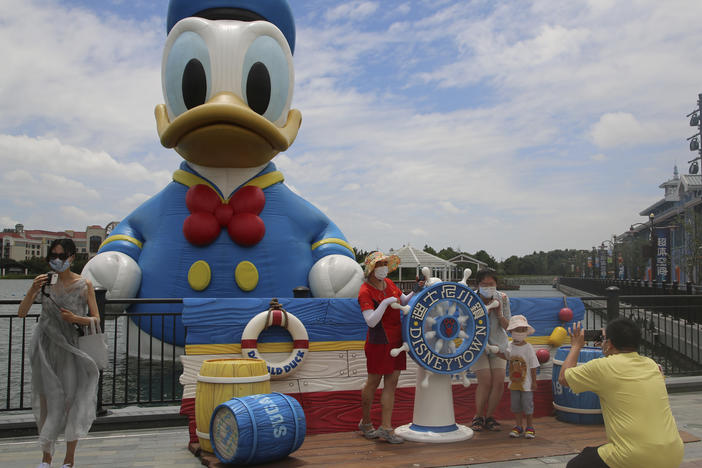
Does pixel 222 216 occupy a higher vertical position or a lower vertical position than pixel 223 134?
lower

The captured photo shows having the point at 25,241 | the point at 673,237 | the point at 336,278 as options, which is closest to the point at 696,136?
Result: the point at 673,237

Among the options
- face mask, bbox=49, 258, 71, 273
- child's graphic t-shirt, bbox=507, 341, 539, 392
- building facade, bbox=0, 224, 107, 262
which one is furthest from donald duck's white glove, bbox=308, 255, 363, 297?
building facade, bbox=0, 224, 107, 262

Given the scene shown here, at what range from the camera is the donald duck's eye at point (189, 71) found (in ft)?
28.6

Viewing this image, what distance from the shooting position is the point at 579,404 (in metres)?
5.62

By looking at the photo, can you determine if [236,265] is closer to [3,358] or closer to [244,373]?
[244,373]

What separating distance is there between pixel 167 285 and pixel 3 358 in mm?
5834

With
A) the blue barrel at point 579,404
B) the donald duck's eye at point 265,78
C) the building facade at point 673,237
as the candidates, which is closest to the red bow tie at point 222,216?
the donald duck's eye at point 265,78

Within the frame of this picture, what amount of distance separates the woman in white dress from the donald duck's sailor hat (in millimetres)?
6037

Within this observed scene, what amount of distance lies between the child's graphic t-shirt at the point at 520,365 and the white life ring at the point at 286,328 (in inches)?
69.2

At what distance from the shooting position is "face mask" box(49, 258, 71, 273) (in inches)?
162

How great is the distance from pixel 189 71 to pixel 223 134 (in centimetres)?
116

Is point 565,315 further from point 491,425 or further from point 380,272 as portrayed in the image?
point 380,272

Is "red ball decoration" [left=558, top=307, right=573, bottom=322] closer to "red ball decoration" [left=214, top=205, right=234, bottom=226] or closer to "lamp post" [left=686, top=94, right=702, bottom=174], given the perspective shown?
"red ball decoration" [left=214, top=205, right=234, bottom=226]

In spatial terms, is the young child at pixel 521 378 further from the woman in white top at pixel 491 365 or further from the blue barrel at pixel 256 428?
the blue barrel at pixel 256 428
